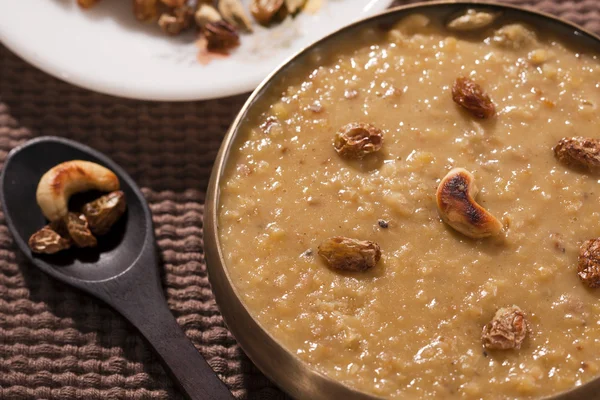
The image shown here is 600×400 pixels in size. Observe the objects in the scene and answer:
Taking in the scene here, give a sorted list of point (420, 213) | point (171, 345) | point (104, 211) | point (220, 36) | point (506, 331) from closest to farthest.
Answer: point (506, 331) < point (420, 213) < point (171, 345) < point (104, 211) < point (220, 36)

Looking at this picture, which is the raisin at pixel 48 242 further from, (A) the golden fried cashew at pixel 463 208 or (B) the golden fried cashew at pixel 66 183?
(A) the golden fried cashew at pixel 463 208

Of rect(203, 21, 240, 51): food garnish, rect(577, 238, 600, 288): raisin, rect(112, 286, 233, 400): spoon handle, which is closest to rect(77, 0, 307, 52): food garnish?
rect(203, 21, 240, 51): food garnish

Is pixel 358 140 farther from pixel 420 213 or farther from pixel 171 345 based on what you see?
pixel 171 345

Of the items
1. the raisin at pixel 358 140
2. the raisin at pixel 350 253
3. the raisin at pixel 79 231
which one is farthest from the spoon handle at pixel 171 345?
the raisin at pixel 358 140

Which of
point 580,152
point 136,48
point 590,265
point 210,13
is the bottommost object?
point 136,48

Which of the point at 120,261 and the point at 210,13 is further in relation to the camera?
the point at 210,13

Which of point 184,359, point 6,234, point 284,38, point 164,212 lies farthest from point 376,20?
point 6,234

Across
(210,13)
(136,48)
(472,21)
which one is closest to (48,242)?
(136,48)
